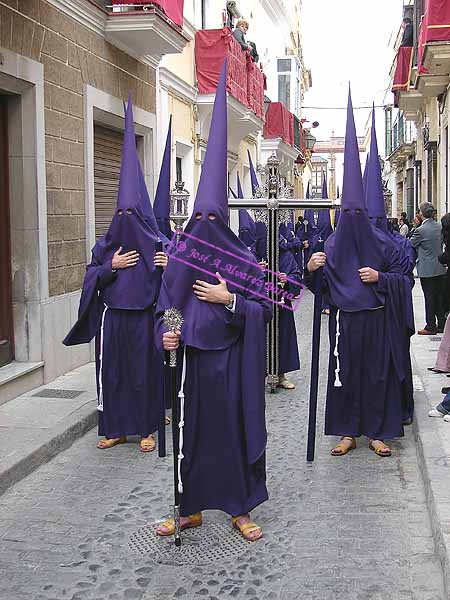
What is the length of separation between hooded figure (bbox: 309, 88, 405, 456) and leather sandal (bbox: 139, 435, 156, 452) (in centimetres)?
135

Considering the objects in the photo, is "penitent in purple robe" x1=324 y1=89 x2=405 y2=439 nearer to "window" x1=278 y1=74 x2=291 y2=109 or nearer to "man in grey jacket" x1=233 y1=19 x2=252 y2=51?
"man in grey jacket" x1=233 y1=19 x2=252 y2=51

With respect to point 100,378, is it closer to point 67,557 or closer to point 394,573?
point 67,557

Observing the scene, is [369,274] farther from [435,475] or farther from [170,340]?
[170,340]

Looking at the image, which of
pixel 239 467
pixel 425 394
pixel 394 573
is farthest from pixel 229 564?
pixel 425 394

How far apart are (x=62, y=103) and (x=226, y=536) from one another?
220 inches

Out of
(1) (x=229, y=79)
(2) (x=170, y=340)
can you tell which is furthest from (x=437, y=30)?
(2) (x=170, y=340)

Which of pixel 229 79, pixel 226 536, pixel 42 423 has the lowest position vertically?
pixel 226 536

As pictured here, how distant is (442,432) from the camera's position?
588 cm

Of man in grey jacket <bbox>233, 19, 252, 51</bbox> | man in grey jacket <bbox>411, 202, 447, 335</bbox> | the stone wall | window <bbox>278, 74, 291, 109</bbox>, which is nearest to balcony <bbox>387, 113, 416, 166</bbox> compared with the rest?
window <bbox>278, 74, 291, 109</bbox>

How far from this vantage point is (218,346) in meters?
4.17

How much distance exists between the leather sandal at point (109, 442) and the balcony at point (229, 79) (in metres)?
9.21

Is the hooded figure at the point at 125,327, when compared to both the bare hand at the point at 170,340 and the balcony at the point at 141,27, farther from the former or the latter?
the balcony at the point at 141,27

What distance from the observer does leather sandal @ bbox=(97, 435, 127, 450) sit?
20.2 ft

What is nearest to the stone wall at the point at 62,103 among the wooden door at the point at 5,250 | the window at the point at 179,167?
the wooden door at the point at 5,250
